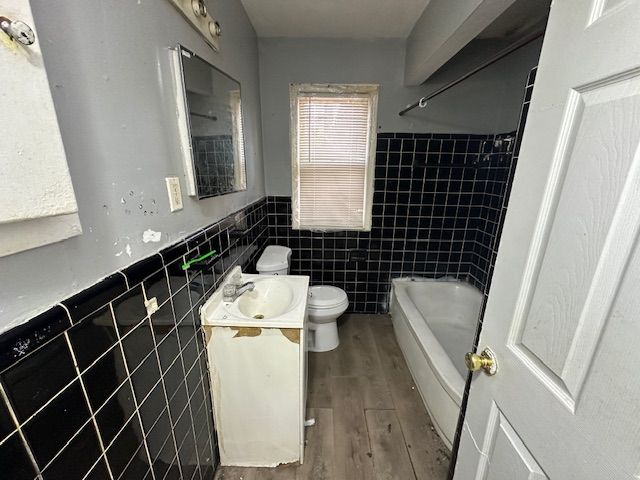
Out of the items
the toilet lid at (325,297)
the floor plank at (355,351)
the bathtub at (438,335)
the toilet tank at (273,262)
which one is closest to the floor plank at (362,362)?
the floor plank at (355,351)

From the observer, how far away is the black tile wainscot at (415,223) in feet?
7.10

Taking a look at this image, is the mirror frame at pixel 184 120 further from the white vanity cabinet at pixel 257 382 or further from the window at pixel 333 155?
the window at pixel 333 155

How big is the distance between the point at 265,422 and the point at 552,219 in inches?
54.4

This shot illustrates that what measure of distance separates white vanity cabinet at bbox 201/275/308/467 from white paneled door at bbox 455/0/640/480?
753mm

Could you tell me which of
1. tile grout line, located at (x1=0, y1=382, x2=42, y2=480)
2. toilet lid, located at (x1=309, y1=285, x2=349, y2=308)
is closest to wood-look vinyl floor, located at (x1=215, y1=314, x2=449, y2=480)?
toilet lid, located at (x1=309, y1=285, x2=349, y2=308)

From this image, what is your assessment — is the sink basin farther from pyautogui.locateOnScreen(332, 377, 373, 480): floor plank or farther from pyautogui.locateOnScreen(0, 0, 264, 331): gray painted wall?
pyautogui.locateOnScreen(332, 377, 373, 480): floor plank

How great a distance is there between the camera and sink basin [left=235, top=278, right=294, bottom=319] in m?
1.40

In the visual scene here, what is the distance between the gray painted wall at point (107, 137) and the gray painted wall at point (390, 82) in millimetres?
1188

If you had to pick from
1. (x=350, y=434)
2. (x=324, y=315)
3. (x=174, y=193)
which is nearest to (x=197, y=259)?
(x=174, y=193)

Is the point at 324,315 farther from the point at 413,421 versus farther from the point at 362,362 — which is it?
the point at 413,421

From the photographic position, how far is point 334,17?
68.5 inches

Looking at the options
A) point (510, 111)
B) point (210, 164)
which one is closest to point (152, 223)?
point (210, 164)

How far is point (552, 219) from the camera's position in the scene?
0.54 m

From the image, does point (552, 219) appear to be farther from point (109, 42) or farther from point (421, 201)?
point (421, 201)
